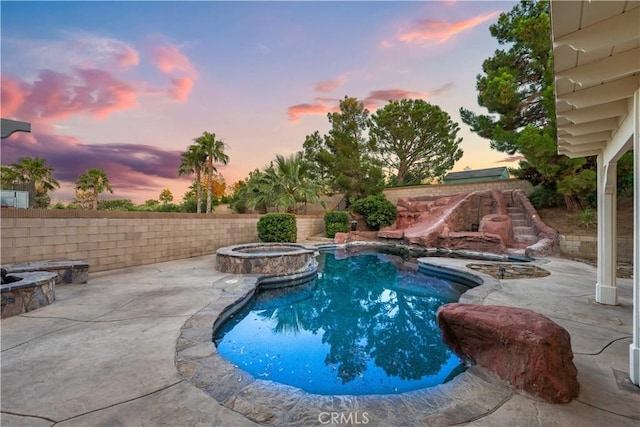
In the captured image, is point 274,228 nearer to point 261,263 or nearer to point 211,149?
point 261,263

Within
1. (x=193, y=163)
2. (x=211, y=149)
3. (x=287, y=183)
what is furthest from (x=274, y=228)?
(x=193, y=163)

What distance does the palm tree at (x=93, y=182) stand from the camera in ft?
63.8

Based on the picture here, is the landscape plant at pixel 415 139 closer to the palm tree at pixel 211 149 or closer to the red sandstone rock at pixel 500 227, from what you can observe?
the red sandstone rock at pixel 500 227

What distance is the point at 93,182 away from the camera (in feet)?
64.3

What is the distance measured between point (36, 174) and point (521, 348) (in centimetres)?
2767

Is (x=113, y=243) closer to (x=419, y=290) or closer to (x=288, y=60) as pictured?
(x=419, y=290)

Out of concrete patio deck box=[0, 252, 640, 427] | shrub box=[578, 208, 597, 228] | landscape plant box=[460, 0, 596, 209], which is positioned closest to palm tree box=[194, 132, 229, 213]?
landscape plant box=[460, 0, 596, 209]

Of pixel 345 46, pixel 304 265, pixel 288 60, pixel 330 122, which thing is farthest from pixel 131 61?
pixel 330 122

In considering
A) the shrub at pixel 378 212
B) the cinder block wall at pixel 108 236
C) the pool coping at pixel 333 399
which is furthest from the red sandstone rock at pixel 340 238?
the pool coping at pixel 333 399

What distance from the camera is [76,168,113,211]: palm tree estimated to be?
19.5 meters

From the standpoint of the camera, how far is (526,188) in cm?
1452

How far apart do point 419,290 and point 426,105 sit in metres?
16.9

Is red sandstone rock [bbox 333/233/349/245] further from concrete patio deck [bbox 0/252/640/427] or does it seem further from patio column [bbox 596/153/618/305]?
patio column [bbox 596/153/618/305]

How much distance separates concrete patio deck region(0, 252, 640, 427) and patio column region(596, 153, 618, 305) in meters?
0.24
